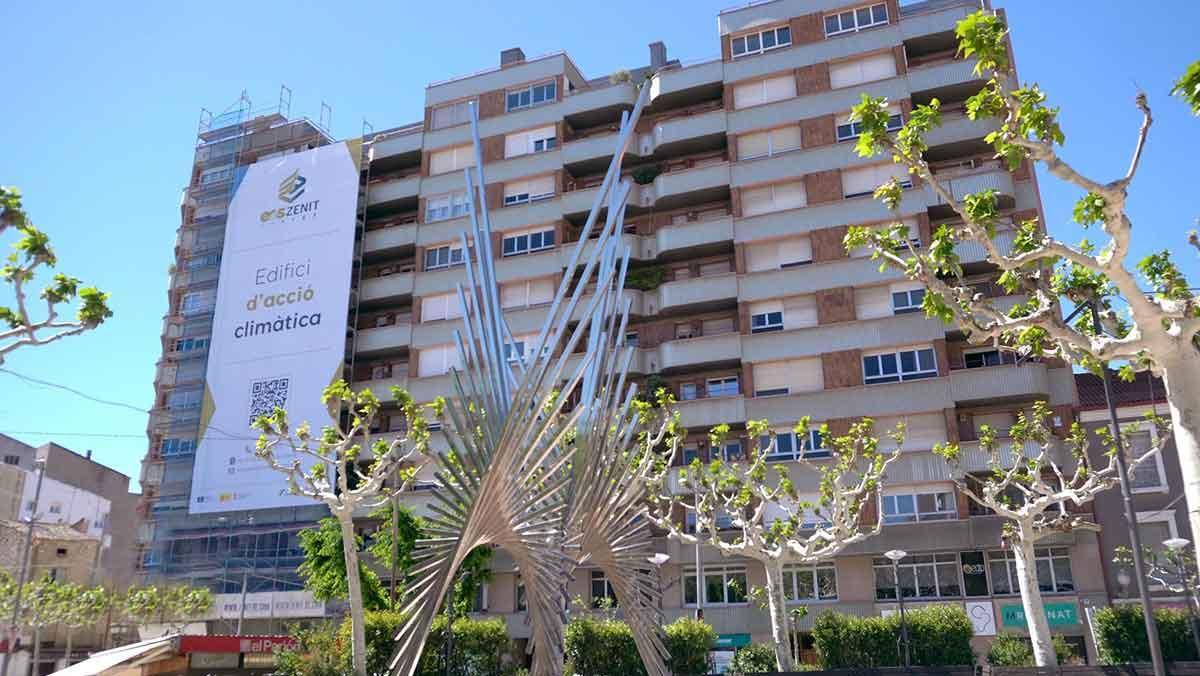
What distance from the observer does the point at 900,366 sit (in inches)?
1387

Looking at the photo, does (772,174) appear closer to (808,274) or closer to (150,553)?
(808,274)

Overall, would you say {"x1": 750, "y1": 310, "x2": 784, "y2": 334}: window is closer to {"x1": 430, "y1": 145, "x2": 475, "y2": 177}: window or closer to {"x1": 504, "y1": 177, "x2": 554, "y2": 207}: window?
{"x1": 504, "y1": 177, "x2": 554, "y2": 207}: window

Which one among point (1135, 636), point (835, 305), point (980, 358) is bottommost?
point (1135, 636)

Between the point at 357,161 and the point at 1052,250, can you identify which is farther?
the point at 357,161

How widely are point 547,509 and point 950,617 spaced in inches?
728

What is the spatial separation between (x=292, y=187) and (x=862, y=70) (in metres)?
28.4

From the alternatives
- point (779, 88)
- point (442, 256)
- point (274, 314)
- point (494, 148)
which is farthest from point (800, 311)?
point (274, 314)

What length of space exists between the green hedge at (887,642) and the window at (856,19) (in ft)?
84.5

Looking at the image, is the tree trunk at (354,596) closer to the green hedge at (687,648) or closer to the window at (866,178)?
the green hedge at (687,648)

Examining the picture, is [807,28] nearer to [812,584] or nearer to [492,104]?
[492,104]

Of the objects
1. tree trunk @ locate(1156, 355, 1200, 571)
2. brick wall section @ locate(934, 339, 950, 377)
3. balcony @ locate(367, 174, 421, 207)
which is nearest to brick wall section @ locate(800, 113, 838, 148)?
brick wall section @ locate(934, 339, 950, 377)

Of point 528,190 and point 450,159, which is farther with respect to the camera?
point 450,159

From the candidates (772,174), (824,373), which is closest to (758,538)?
(824,373)

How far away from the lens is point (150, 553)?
46.1 meters
